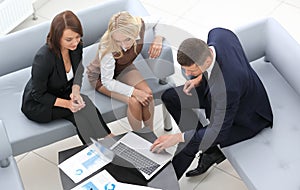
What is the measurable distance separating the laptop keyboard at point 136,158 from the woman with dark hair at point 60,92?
10.9 inches

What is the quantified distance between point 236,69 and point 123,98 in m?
0.82

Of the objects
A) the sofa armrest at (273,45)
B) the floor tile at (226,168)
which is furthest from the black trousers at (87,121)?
the sofa armrest at (273,45)

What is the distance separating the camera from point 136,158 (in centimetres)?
370

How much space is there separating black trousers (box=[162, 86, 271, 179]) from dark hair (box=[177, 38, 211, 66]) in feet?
1.34

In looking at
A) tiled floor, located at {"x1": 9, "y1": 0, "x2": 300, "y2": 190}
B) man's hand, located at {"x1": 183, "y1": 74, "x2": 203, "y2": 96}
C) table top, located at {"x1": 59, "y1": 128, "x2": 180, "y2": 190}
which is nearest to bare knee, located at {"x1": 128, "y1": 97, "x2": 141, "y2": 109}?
man's hand, located at {"x1": 183, "y1": 74, "x2": 203, "y2": 96}

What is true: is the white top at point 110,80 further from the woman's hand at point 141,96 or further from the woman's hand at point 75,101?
the woman's hand at point 75,101

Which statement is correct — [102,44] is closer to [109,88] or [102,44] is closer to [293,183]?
[109,88]

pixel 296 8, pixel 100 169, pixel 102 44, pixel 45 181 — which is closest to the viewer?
pixel 100 169

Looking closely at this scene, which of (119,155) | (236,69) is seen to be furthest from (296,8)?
(119,155)

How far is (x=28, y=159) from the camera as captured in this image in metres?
4.52

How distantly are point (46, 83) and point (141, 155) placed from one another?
77 centimetres

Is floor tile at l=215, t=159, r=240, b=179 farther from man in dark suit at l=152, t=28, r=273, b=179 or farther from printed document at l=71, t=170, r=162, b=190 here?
printed document at l=71, t=170, r=162, b=190

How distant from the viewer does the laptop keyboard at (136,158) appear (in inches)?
144

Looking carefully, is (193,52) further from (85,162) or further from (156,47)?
(85,162)
